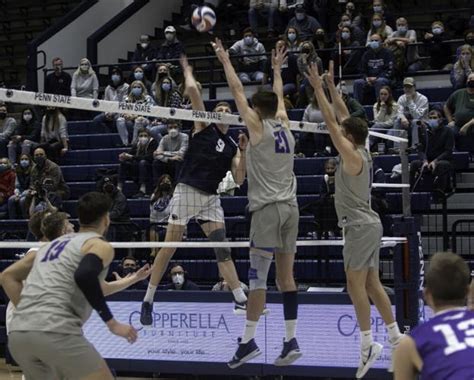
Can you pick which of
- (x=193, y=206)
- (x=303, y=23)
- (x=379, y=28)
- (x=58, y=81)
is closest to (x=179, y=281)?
(x=193, y=206)

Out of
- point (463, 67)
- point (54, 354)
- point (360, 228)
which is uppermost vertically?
point (463, 67)

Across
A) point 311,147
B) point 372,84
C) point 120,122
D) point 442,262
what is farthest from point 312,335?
point 442,262

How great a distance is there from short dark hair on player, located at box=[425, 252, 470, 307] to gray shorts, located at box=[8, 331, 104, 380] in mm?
2531

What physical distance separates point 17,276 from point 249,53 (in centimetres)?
1349

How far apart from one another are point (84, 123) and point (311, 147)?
17.8 ft

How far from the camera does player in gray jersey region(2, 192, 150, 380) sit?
659 cm

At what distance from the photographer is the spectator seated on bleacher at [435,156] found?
15312 mm

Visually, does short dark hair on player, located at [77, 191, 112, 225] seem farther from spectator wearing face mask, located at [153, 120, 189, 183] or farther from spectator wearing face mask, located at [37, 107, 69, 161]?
spectator wearing face mask, located at [37, 107, 69, 161]

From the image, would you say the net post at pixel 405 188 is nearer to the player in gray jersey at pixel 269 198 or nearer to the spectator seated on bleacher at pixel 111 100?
the player in gray jersey at pixel 269 198

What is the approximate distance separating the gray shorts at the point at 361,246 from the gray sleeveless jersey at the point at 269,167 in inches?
24.1

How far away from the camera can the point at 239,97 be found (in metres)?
8.84

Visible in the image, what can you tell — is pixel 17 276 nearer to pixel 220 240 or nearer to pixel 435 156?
pixel 220 240

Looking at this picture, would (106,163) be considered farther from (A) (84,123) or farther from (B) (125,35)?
(B) (125,35)

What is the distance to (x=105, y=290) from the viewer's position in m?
7.53
